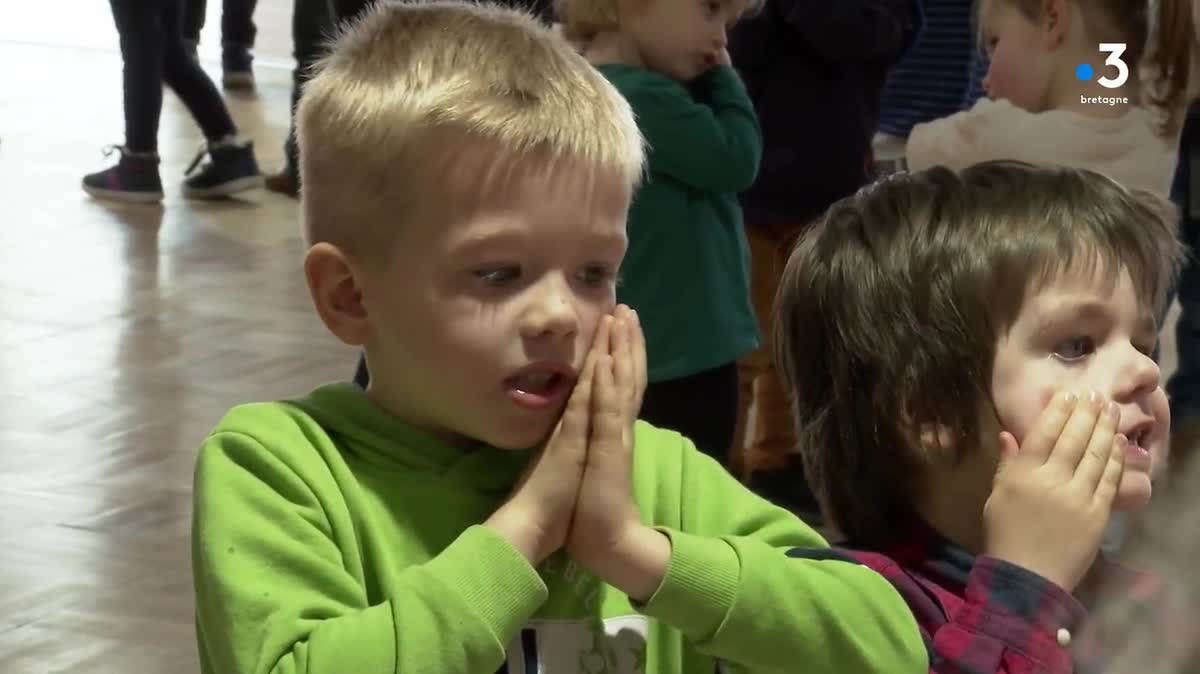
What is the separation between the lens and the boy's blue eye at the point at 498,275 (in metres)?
1.17

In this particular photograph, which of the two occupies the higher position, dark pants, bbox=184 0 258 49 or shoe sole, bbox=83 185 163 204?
shoe sole, bbox=83 185 163 204

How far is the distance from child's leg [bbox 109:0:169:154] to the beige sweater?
12.0 ft

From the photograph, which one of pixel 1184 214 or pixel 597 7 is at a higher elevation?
pixel 597 7

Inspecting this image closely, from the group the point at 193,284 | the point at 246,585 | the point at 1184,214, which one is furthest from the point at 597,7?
the point at 193,284

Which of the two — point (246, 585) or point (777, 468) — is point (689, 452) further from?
point (777, 468)

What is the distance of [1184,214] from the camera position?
8.98 ft

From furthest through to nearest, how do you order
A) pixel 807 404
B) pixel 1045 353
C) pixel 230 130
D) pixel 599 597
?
pixel 230 130, pixel 807 404, pixel 1045 353, pixel 599 597

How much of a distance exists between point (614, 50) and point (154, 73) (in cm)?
357

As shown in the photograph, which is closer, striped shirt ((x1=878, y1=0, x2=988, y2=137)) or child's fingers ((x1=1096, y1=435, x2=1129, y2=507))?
child's fingers ((x1=1096, y1=435, x2=1129, y2=507))

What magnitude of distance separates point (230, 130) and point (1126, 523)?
16.9 feet

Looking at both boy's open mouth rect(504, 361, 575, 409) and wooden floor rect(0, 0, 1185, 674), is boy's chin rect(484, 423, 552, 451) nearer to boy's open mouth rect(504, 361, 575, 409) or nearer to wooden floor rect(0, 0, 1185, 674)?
boy's open mouth rect(504, 361, 575, 409)

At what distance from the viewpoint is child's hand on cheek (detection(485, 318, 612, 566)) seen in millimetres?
1145

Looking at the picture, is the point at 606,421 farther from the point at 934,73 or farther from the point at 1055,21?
the point at 934,73

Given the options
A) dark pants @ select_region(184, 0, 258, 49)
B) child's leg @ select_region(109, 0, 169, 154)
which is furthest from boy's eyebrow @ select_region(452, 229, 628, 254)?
dark pants @ select_region(184, 0, 258, 49)
